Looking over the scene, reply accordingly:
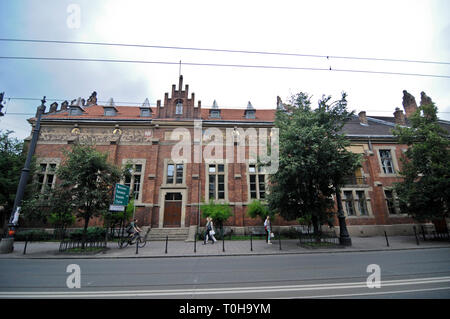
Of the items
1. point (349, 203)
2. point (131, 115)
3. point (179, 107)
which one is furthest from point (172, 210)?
point (349, 203)

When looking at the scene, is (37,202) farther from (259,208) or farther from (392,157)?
(392,157)

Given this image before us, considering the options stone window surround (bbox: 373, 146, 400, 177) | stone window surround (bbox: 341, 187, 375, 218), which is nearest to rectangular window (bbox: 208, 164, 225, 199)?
stone window surround (bbox: 341, 187, 375, 218)

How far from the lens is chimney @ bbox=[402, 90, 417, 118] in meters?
23.6

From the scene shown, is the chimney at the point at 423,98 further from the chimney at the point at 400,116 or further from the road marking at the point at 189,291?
the road marking at the point at 189,291

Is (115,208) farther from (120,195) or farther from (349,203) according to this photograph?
Answer: (349,203)

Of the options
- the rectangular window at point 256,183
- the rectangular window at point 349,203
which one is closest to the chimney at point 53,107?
the rectangular window at point 256,183

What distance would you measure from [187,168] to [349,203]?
55.6 feet

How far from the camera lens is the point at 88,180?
1151 centimetres

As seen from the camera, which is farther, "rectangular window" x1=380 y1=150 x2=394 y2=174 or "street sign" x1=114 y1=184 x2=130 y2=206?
"rectangular window" x1=380 y1=150 x2=394 y2=174

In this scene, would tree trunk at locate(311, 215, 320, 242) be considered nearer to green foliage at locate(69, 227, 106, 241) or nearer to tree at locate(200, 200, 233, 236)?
tree at locate(200, 200, 233, 236)

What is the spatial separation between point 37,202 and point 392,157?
100.0 ft

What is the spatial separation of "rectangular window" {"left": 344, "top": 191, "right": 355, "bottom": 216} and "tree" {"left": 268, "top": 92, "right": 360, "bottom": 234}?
8.22 m

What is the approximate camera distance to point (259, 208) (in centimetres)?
1591

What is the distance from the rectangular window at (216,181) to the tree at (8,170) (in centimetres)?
1598
